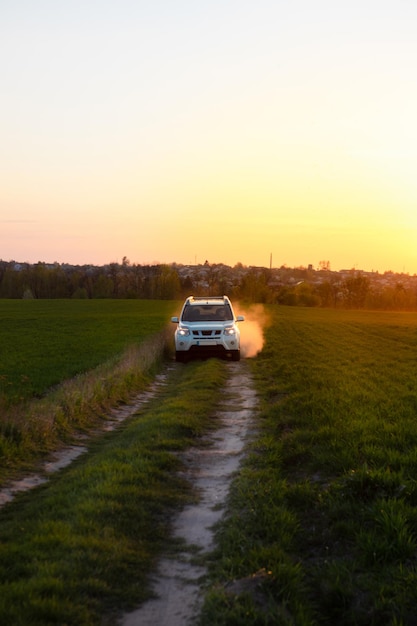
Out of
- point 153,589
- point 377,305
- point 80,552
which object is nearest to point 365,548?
point 153,589

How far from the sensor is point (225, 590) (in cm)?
500

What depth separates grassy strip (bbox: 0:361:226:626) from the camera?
16.0 ft

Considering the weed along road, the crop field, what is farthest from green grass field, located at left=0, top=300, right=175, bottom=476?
the weed along road

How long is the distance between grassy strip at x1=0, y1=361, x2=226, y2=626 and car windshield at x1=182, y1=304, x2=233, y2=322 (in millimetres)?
14038

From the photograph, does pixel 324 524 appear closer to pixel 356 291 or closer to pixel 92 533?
pixel 92 533

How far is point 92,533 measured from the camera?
20.6 ft

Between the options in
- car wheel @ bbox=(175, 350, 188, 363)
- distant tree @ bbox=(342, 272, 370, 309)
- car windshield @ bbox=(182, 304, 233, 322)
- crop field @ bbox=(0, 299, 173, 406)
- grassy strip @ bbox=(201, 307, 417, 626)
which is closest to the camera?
grassy strip @ bbox=(201, 307, 417, 626)

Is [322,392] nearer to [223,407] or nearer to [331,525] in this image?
[223,407]

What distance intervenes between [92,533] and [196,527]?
1127 mm

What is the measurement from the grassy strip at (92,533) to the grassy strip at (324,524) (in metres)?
0.77

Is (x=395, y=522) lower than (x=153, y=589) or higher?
higher

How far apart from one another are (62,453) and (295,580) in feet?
20.8

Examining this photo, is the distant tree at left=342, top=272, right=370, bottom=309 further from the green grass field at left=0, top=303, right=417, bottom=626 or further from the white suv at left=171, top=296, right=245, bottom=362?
the green grass field at left=0, top=303, right=417, bottom=626

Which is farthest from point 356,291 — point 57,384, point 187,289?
point 57,384
